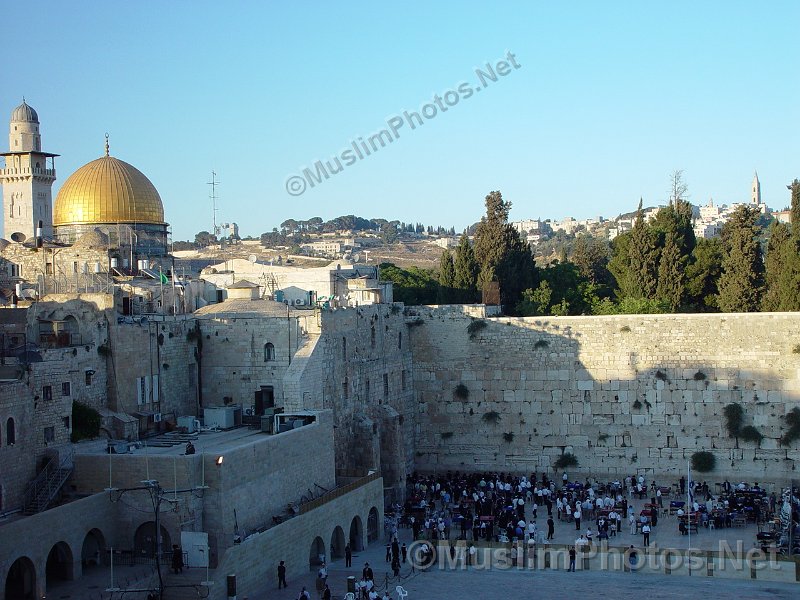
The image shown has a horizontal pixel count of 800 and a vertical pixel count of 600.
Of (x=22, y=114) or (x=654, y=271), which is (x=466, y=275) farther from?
(x=22, y=114)

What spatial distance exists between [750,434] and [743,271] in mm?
6849

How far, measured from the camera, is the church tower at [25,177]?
46.2 meters

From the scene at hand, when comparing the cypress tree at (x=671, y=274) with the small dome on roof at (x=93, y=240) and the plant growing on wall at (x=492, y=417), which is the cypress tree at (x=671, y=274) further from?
the small dome on roof at (x=93, y=240)

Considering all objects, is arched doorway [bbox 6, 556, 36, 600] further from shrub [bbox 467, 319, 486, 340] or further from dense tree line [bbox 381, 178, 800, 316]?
dense tree line [bbox 381, 178, 800, 316]

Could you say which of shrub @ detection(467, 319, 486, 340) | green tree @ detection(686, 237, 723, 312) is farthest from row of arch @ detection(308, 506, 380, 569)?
green tree @ detection(686, 237, 723, 312)

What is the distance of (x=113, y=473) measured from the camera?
68.6 ft

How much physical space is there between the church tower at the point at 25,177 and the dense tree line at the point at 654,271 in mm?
18714

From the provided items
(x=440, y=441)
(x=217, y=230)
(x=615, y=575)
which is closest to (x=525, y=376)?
(x=440, y=441)

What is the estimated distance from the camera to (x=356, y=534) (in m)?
25.5

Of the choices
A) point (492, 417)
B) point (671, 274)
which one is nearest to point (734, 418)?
point (492, 417)

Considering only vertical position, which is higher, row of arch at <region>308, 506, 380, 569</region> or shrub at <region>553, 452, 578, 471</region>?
shrub at <region>553, 452, 578, 471</region>

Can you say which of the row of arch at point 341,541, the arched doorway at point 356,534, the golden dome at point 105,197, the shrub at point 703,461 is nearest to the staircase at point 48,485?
the row of arch at point 341,541

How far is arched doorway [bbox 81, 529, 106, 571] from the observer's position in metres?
20.4

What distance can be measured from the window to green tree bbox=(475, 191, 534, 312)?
21.9m
